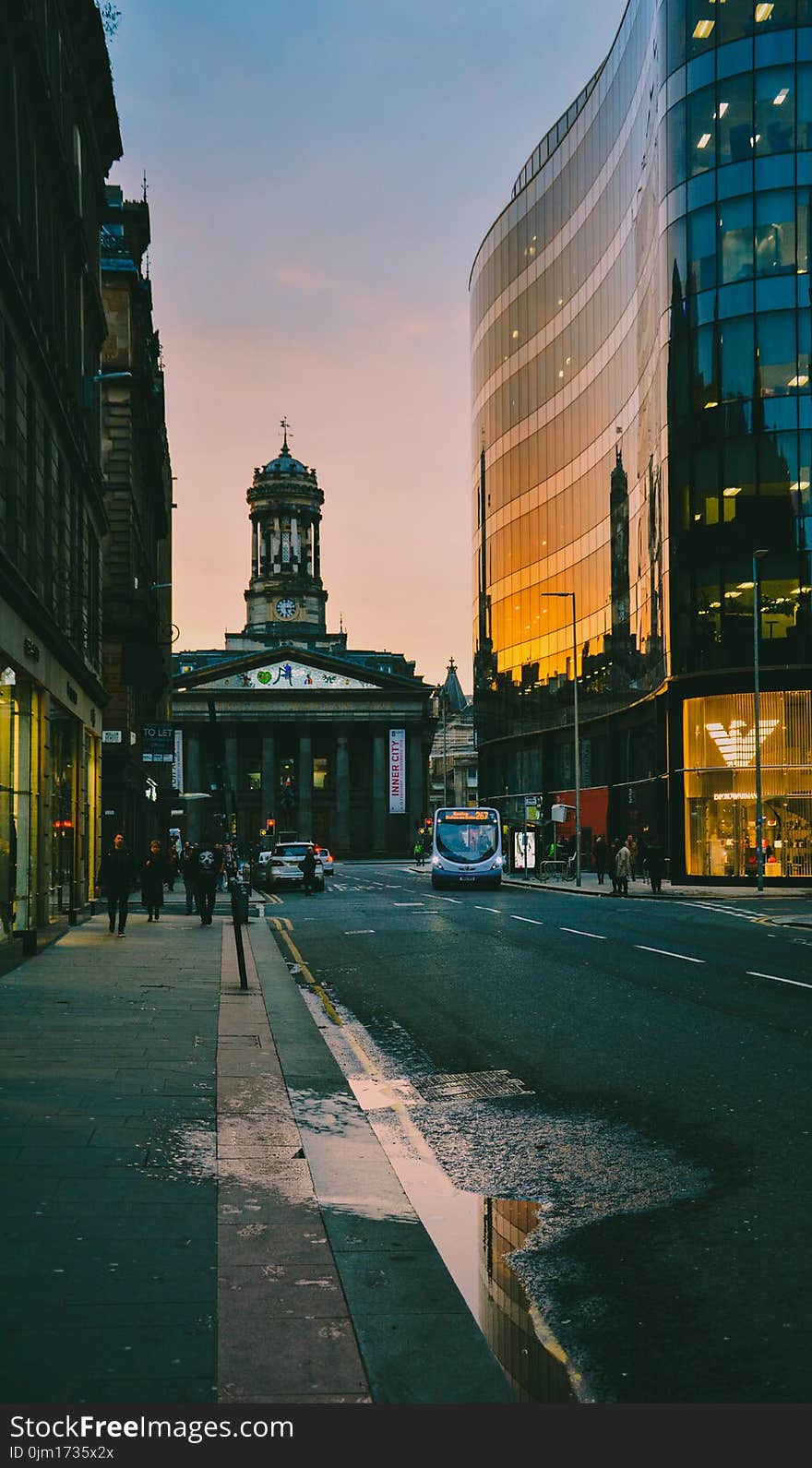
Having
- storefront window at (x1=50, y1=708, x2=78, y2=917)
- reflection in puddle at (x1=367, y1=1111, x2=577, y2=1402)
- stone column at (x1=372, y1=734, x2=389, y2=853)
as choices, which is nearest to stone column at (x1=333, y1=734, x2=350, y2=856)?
stone column at (x1=372, y1=734, x2=389, y2=853)

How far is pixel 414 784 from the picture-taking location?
450ft

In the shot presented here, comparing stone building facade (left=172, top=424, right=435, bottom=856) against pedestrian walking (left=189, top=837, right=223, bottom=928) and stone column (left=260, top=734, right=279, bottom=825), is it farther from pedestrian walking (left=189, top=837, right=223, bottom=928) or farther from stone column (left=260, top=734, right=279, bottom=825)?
pedestrian walking (left=189, top=837, right=223, bottom=928)

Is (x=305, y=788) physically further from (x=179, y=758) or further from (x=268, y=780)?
(x=179, y=758)

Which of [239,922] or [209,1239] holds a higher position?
[239,922]

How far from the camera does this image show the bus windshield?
50.6 meters

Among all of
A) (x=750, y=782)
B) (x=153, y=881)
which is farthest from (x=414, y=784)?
(x=153, y=881)

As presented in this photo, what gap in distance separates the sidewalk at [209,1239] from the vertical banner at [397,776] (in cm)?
11919

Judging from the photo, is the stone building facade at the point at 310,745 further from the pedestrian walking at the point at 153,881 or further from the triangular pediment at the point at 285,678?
the pedestrian walking at the point at 153,881

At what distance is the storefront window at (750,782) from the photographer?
49875 mm

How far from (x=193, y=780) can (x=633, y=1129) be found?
129940 mm

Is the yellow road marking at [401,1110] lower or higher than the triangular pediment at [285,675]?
lower

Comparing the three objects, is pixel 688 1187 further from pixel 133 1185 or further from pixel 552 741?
pixel 552 741

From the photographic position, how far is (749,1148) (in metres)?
7.95

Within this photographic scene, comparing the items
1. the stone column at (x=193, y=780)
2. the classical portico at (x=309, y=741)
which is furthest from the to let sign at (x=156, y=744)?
the stone column at (x=193, y=780)
